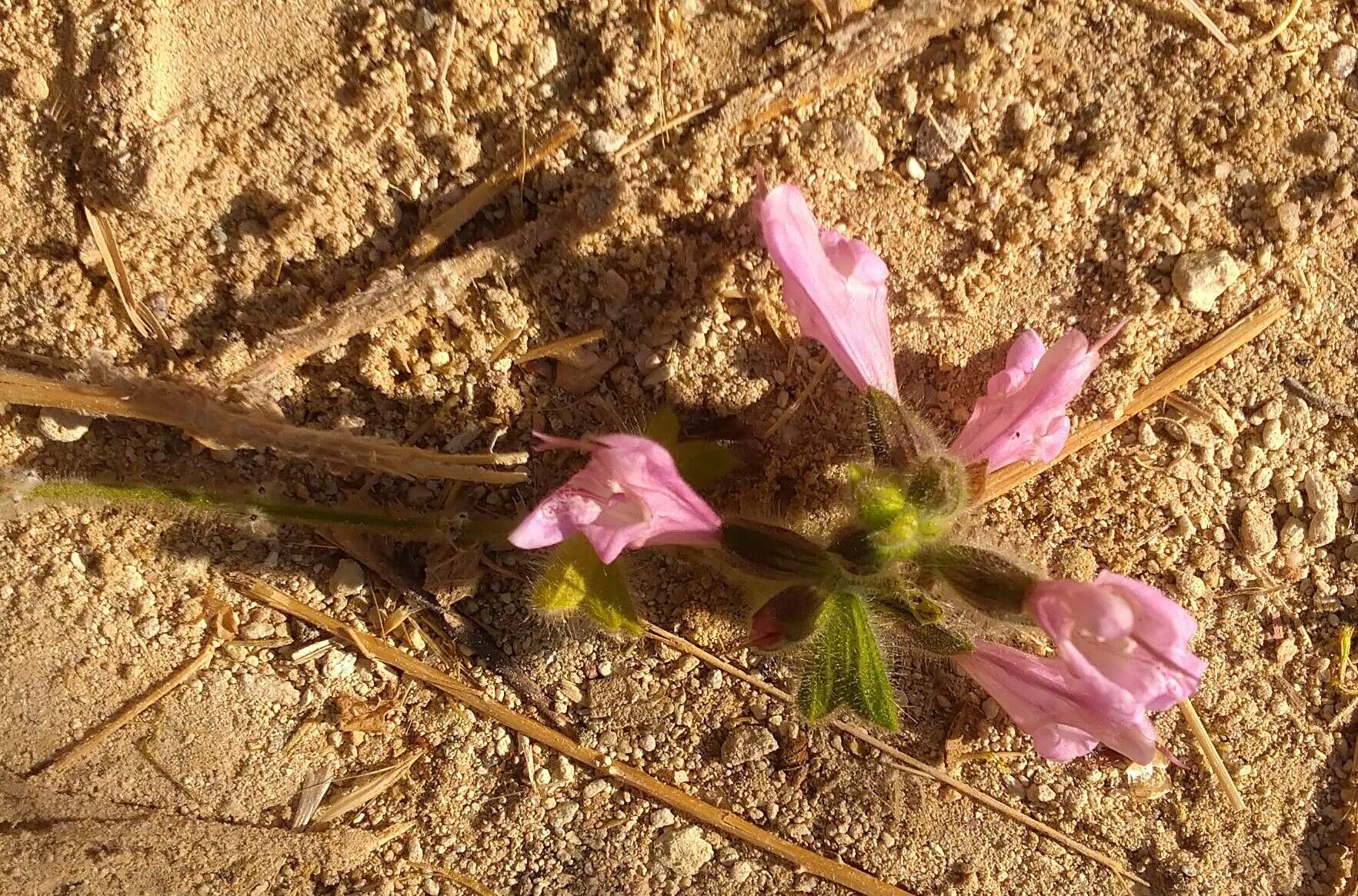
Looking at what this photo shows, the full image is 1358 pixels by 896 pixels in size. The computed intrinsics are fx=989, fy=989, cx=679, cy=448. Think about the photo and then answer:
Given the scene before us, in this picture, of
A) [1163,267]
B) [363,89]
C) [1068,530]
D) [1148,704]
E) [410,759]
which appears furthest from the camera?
[410,759]

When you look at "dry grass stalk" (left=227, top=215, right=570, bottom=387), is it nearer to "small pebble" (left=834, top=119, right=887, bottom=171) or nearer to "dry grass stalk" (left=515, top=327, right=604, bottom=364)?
"dry grass stalk" (left=515, top=327, right=604, bottom=364)

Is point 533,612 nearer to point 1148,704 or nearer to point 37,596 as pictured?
point 37,596

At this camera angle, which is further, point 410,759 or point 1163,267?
point 410,759

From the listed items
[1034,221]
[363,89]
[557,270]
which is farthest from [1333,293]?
[363,89]

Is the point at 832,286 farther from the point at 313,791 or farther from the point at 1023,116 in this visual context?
the point at 313,791

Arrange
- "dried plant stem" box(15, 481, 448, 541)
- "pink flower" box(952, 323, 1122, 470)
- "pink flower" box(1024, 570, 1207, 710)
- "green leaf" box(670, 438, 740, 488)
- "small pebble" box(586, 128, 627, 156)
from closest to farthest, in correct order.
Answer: "pink flower" box(1024, 570, 1207, 710)
"pink flower" box(952, 323, 1122, 470)
"small pebble" box(586, 128, 627, 156)
"green leaf" box(670, 438, 740, 488)
"dried plant stem" box(15, 481, 448, 541)

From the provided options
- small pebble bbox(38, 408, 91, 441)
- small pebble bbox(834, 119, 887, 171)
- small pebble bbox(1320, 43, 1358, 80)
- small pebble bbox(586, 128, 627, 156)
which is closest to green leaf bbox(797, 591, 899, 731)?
small pebble bbox(834, 119, 887, 171)

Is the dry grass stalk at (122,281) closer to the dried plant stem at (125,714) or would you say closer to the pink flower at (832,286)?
the dried plant stem at (125,714)
